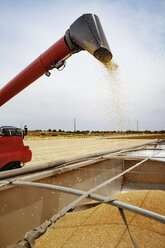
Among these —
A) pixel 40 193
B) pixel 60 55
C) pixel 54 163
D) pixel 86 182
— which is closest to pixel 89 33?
pixel 60 55

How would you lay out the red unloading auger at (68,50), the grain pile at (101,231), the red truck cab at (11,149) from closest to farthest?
the red unloading auger at (68,50), the grain pile at (101,231), the red truck cab at (11,149)

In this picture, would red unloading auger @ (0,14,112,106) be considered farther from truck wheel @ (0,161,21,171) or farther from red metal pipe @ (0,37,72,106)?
truck wheel @ (0,161,21,171)

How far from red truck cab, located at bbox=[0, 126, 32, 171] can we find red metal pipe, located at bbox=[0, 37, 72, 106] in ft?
1.70

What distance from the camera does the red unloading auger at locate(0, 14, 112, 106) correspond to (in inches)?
77.9

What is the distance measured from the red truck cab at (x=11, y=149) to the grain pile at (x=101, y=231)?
1131mm

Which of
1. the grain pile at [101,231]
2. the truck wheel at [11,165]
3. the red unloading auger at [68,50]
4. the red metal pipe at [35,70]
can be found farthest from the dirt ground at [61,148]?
the red unloading auger at [68,50]

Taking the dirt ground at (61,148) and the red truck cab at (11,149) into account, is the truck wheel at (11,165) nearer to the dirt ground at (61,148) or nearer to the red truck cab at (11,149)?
the red truck cab at (11,149)

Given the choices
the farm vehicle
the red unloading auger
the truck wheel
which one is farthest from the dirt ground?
the red unloading auger

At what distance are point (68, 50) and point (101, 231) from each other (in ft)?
8.70

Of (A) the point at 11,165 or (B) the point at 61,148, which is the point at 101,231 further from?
(B) the point at 61,148

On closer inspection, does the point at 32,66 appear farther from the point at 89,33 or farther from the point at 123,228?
the point at 123,228

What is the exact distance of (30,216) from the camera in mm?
2141

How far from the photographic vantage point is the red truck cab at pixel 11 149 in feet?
7.74

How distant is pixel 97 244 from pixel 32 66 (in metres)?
2.62
